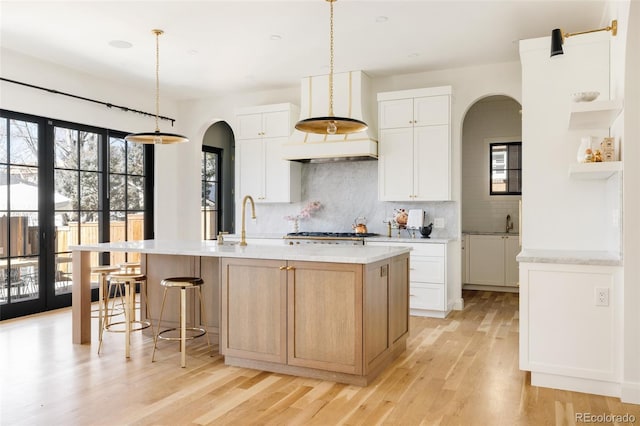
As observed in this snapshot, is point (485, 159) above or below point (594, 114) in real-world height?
above

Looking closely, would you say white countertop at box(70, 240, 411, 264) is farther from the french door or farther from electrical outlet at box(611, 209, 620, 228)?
the french door

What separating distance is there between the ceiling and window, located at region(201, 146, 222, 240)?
2.44 meters

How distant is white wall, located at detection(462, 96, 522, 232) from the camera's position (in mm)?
7523

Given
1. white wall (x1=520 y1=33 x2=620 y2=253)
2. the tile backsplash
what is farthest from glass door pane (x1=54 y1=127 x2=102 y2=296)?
white wall (x1=520 y1=33 x2=620 y2=253)

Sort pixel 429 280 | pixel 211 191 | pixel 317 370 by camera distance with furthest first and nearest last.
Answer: pixel 211 191 < pixel 429 280 < pixel 317 370

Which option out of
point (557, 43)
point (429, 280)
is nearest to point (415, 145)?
point (429, 280)

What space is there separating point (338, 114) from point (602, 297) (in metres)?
3.86

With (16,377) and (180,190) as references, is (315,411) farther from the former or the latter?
(180,190)

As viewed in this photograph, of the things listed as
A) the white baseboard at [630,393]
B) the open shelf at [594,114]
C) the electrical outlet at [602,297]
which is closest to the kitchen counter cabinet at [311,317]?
the electrical outlet at [602,297]

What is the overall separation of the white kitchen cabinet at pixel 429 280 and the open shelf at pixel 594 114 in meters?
2.23

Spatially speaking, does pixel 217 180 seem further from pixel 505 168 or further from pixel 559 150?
pixel 559 150

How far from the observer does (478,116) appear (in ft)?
25.4

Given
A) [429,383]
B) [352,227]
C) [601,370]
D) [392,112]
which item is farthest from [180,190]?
[601,370]

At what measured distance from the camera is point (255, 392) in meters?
3.18
